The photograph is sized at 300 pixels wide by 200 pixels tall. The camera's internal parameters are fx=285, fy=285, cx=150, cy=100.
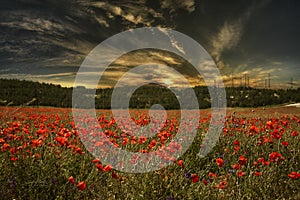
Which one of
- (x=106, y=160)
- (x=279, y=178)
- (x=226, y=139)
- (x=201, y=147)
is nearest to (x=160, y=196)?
(x=106, y=160)

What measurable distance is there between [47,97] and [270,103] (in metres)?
30.9

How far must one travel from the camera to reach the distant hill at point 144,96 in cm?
3622

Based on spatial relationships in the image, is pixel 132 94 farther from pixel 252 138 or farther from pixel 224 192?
pixel 224 192

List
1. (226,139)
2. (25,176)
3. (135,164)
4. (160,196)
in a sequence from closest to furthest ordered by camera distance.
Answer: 1. (160,196)
2. (25,176)
3. (135,164)
4. (226,139)

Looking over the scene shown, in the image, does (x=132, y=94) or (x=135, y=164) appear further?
(x=132, y=94)

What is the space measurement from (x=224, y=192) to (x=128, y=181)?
114 cm

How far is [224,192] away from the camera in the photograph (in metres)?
3.34

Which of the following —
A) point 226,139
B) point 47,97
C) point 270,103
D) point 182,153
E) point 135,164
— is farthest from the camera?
point 270,103

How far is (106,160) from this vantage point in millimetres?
4301

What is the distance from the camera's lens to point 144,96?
43.4 meters

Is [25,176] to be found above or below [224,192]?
above

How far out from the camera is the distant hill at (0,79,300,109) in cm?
3622

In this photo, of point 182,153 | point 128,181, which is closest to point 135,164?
point 128,181

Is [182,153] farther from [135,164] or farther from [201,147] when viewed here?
[135,164]
